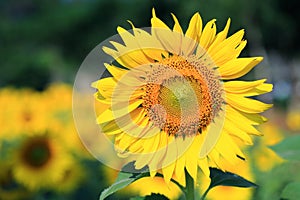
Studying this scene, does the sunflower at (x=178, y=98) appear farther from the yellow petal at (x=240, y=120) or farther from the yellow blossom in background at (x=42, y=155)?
the yellow blossom in background at (x=42, y=155)

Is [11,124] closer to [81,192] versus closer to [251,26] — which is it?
[81,192]

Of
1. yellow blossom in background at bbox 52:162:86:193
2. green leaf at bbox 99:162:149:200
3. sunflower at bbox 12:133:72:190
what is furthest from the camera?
yellow blossom in background at bbox 52:162:86:193

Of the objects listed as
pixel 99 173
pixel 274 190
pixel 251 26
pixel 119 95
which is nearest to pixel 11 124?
pixel 99 173

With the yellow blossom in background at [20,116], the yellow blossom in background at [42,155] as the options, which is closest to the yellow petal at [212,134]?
the yellow blossom in background at [42,155]

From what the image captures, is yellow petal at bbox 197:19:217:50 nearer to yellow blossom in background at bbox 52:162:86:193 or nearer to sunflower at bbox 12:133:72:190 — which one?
sunflower at bbox 12:133:72:190

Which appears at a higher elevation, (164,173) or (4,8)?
(4,8)

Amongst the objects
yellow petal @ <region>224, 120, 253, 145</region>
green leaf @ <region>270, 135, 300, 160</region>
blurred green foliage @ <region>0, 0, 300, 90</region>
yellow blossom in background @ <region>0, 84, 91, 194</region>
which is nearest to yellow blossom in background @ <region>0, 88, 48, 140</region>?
yellow blossom in background @ <region>0, 84, 91, 194</region>

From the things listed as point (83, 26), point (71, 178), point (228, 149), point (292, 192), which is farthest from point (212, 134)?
Answer: point (83, 26)
